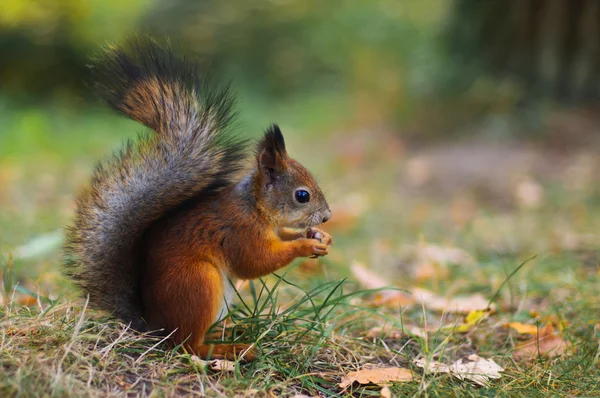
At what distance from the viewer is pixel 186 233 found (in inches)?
65.8

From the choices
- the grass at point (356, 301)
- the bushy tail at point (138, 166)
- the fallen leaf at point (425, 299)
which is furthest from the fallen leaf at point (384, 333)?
the bushy tail at point (138, 166)

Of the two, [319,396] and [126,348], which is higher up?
[126,348]

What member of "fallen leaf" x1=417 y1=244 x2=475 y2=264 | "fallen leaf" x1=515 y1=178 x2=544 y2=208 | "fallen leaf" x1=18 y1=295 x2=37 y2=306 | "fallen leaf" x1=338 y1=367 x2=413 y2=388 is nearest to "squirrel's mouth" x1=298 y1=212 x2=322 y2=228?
"fallen leaf" x1=338 y1=367 x2=413 y2=388

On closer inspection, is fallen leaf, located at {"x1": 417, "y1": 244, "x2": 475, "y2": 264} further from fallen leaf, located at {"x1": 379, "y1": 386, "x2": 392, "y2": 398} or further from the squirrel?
fallen leaf, located at {"x1": 379, "y1": 386, "x2": 392, "y2": 398}

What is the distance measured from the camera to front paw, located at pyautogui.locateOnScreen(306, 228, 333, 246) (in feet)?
5.91

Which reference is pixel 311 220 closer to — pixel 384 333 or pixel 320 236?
pixel 320 236

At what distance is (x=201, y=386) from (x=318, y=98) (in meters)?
7.49

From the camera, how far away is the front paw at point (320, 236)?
180 centimetres

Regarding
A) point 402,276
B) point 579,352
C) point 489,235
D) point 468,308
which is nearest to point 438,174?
point 489,235

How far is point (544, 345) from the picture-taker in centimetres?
194

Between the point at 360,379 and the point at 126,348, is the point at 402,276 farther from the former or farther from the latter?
the point at 126,348

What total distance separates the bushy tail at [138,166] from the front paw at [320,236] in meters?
0.34

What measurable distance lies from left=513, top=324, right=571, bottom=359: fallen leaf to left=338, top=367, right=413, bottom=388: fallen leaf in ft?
1.52

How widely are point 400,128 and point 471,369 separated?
4.57m
